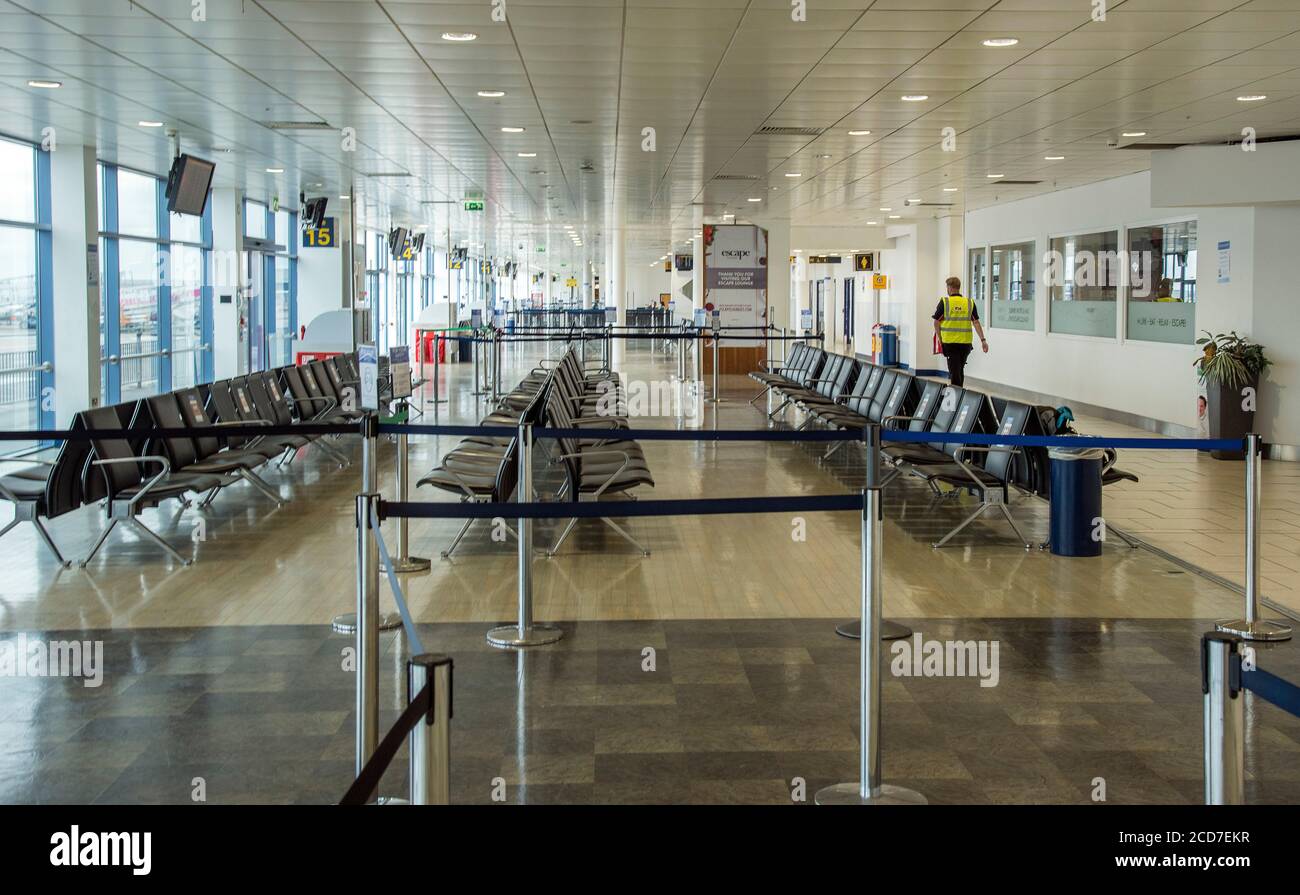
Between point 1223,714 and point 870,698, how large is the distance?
4.43ft

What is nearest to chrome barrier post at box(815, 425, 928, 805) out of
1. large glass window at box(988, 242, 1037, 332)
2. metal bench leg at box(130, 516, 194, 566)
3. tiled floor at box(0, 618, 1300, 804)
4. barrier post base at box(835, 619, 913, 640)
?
tiled floor at box(0, 618, 1300, 804)

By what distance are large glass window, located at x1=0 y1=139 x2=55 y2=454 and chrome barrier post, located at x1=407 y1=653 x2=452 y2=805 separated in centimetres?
1186

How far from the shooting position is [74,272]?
12.8 m

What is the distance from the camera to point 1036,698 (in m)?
4.61

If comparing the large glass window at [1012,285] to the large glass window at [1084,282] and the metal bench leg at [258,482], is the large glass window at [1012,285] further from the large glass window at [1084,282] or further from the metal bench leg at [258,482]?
the metal bench leg at [258,482]

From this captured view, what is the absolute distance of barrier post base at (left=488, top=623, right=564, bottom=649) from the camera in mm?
5254

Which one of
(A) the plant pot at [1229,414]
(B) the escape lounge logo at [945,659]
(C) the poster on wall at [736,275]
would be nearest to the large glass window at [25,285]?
(B) the escape lounge logo at [945,659]

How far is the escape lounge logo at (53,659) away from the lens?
488 cm

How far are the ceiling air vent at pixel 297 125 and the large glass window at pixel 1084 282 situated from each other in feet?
31.6

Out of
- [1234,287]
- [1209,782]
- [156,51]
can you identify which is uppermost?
[156,51]

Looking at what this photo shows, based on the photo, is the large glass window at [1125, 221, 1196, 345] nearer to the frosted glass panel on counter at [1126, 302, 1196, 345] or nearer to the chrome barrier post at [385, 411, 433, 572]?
the frosted glass panel on counter at [1126, 302, 1196, 345]
